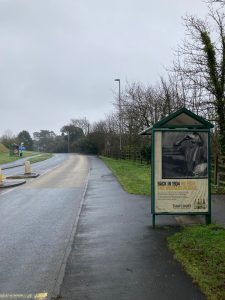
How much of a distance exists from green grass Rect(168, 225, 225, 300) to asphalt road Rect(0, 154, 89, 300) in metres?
1.86

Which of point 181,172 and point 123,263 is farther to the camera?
point 181,172

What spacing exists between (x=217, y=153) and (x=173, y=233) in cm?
1035

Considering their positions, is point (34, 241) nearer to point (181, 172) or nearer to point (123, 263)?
point (123, 263)

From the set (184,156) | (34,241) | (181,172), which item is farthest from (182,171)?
(34,241)

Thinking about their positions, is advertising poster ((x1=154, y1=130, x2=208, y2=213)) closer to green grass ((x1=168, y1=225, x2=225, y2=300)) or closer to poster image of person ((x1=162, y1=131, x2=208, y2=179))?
poster image of person ((x1=162, y1=131, x2=208, y2=179))

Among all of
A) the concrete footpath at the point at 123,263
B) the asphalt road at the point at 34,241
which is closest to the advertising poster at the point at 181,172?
the concrete footpath at the point at 123,263

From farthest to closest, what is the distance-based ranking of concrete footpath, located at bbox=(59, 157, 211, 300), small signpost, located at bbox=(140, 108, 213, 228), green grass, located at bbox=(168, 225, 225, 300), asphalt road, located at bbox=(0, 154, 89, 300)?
small signpost, located at bbox=(140, 108, 213, 228) < asphalt road, located at bbox=(0, 154, 89, 300) < green grass, located at bbox=(168, 225, 225, 300) < concrete footpath, located at bbox=(59, 157, 211, 300)

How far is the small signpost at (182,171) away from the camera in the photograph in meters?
9.82

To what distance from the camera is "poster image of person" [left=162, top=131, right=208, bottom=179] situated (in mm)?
9828

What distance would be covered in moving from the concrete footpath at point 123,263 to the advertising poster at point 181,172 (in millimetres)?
581

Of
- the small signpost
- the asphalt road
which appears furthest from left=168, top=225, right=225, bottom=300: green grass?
the asphalt road

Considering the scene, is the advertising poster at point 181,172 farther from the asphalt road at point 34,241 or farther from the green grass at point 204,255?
the asphalt road at point 34,241

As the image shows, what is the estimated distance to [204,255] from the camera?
707 cm

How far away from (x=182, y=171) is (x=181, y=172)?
3 cm
